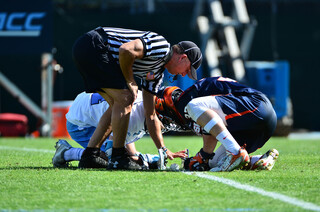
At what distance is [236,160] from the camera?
5.28m

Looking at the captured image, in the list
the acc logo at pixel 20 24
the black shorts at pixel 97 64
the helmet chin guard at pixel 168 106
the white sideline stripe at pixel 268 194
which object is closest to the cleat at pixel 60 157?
the black shorts at pixel 97 64

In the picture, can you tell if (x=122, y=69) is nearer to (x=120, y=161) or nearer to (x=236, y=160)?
(x=120, y=161)

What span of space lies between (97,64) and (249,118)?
1483mm

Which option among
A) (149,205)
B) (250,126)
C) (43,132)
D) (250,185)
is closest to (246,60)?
(43,132)

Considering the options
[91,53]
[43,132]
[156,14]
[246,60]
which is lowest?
[43,132]

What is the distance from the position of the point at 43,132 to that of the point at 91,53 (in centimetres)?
775

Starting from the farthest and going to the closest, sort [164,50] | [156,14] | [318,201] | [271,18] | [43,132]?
[271,18], [156,14], [43,132], [164,50], [318,201]

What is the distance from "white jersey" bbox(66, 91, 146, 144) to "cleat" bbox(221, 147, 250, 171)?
3.37 feet

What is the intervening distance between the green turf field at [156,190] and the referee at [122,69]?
0.36 m

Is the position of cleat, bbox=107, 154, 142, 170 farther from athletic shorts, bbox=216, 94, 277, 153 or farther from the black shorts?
athletic shorts, bbox=216, 94, 277, 153

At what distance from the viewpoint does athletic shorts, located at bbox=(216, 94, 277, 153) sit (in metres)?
5.57

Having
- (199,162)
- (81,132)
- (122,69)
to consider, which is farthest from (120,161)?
(81,132)

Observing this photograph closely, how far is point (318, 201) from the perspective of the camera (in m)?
3.90

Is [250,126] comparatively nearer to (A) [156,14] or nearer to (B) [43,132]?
(B) [43,132]
